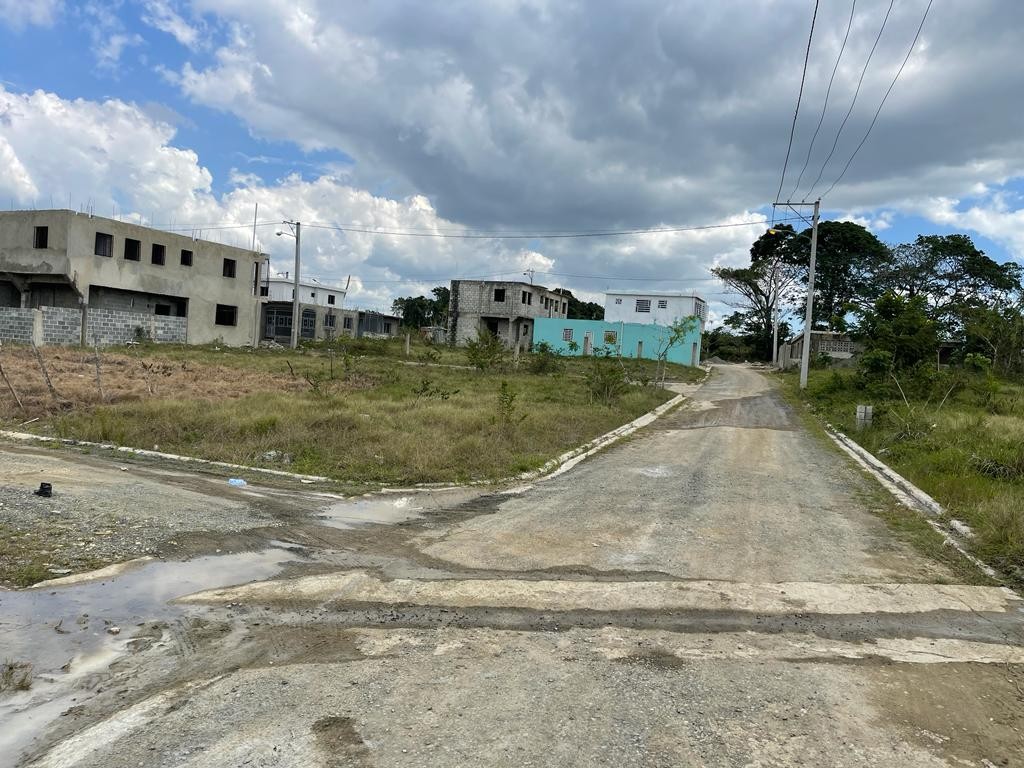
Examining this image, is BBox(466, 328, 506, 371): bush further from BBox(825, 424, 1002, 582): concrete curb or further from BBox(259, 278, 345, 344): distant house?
BBox(259, 278, 345, 344): distant house

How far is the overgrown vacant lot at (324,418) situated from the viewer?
37.8ft

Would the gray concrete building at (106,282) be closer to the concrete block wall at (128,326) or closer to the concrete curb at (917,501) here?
the concrete block wall at (128,326)

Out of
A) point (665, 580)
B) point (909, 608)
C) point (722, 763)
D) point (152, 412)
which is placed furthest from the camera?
point (152, 412)

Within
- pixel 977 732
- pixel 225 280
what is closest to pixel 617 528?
pixel 977 732

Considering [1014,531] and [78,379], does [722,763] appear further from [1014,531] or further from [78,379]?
[78,379]

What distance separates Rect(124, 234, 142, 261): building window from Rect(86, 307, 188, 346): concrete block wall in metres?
3.05

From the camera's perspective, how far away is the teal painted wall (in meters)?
53.0

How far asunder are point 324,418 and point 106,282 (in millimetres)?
31467

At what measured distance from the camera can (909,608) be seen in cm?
572

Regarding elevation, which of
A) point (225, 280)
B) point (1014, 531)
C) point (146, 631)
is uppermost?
point (225, 280)

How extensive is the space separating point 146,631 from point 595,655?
9.96ft

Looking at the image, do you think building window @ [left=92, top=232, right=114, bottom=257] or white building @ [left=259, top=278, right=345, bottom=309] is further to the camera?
white building @ [left=259, top=278, right=345, bottom=309]

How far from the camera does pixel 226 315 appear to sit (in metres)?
46.8

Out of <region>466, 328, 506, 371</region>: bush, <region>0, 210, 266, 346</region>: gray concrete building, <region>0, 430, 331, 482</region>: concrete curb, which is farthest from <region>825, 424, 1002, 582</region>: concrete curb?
<region>0, 210, 266, 346</region>: gray concrete building
